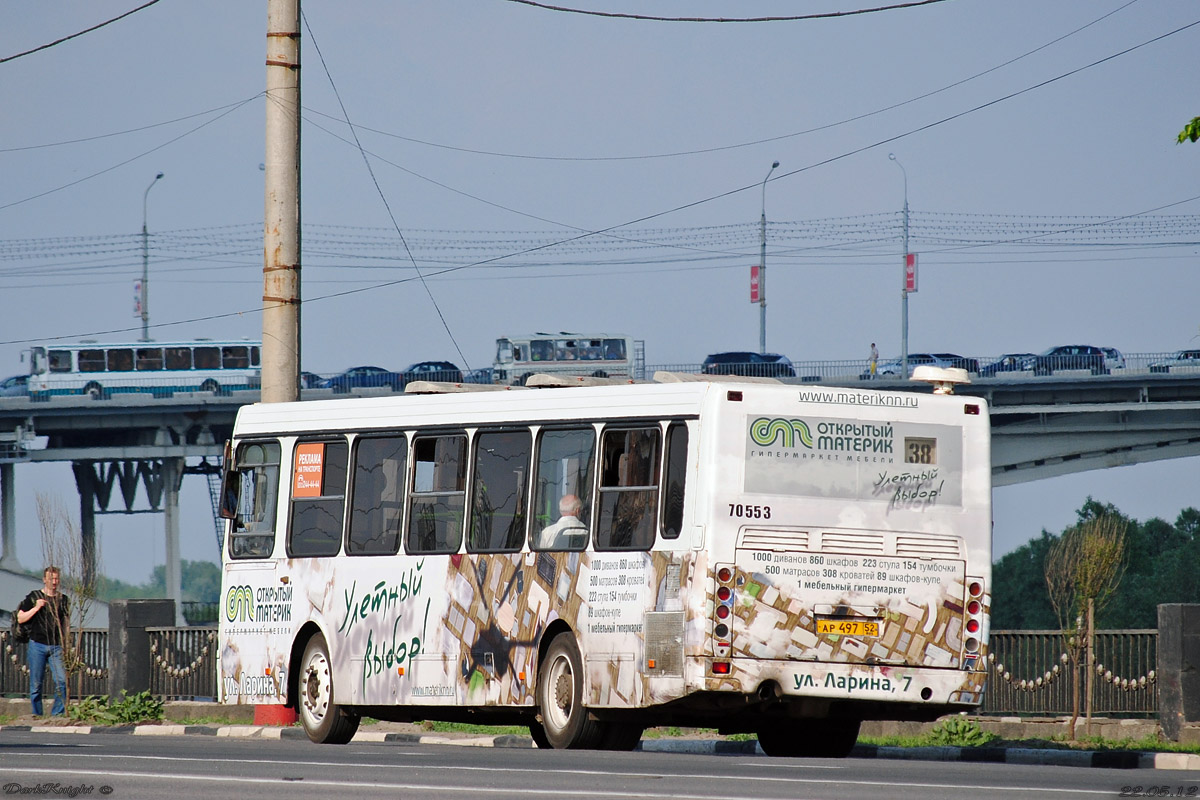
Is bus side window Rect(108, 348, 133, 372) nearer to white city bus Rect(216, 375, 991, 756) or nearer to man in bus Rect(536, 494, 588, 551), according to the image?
white city bus Rect(216, 375, 991, 756)

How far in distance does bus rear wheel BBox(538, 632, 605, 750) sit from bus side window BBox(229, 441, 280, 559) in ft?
13.5

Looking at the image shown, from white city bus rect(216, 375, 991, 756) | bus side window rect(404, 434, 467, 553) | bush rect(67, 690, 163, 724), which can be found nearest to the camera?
white city bus rect(216, 375, 991, 756)

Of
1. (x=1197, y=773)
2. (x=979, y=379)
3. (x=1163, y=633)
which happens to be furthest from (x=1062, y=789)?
(x=979, y=379)

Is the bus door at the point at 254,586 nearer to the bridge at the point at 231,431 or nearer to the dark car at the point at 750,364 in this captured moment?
the bridge at the point at 231,431

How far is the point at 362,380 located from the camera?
93.3 meters

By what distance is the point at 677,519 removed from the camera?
47.1ft

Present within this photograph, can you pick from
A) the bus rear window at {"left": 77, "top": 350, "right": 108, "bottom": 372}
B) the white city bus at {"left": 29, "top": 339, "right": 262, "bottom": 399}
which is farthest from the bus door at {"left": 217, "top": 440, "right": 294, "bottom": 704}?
the bus rear window at {"left": 77, "top": 350, "right": 108, "bottom": 372}

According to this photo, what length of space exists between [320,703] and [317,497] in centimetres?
190

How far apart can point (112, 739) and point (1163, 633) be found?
10.8 meters

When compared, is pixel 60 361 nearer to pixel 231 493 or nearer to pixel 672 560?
pixel 231 493

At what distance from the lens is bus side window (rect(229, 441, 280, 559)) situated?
18.2m

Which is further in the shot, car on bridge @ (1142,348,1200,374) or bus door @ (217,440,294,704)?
car on bridge @ (1142,348,1200,374)

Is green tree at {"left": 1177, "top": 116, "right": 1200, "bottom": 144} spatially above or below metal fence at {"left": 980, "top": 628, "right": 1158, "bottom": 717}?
above

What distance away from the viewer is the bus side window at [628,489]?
14.7m
